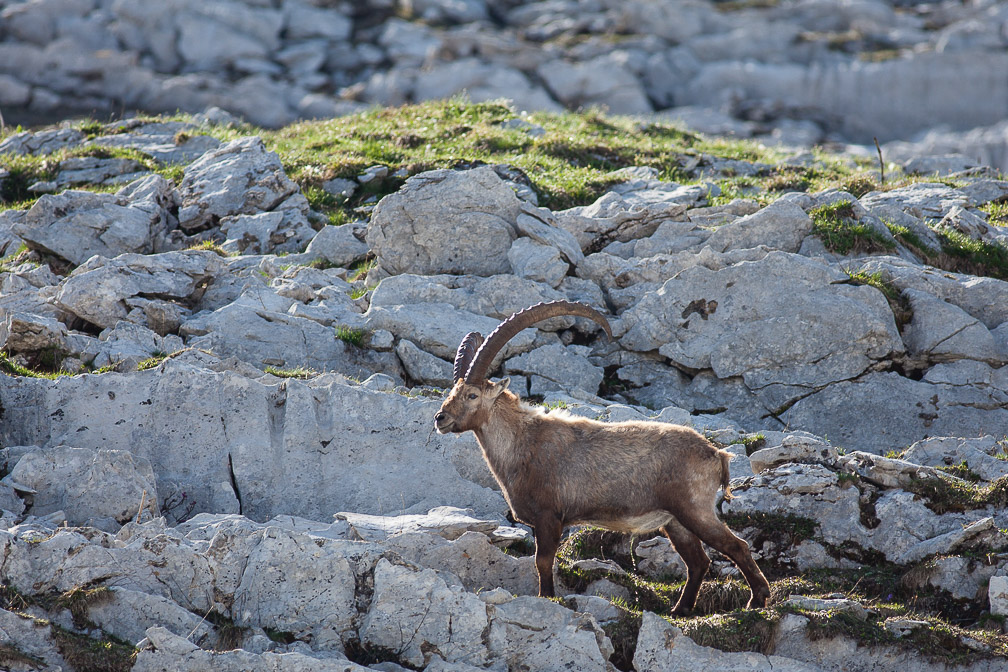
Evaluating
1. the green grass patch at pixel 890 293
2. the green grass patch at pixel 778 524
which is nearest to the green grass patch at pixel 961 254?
the green grass patch at pixel 890 293

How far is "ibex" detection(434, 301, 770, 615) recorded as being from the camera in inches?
340

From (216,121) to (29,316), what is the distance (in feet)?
52.4

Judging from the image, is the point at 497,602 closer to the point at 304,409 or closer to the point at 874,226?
the point at 304,409

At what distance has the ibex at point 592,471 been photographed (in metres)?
8.64

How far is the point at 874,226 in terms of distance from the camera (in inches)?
633

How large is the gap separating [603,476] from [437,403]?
2.86 m

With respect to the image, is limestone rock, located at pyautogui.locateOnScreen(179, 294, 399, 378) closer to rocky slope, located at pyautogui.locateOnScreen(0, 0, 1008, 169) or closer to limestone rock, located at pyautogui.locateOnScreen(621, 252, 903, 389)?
limestone rock, located at pyautogui.locateOnScreen(621, 252, 903, 389)

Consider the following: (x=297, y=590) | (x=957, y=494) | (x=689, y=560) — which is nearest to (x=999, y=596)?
(x=957, y=494)

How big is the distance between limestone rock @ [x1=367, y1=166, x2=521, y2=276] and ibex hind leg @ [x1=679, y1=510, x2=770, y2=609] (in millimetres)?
7869

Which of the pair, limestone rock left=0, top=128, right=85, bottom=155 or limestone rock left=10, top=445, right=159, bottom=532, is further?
limestone rock left=0, top=128, right=85, bottom=155

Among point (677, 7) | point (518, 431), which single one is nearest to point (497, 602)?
point (518, 431)

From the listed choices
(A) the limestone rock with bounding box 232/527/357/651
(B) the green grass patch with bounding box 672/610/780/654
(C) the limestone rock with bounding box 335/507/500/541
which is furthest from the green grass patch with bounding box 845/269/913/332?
(A) the limestone rock with bounding box 232/527/357/651

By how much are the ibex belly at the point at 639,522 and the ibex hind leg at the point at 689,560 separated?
120 mm

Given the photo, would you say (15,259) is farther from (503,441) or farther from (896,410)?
(896,410)
